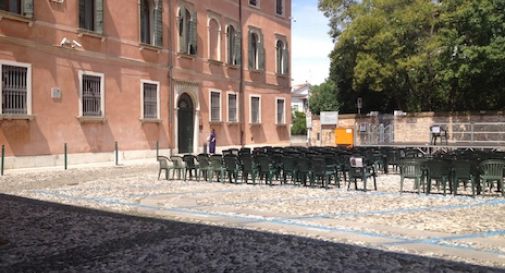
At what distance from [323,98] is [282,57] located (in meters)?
28.9

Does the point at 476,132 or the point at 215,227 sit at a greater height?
the point at 476,132

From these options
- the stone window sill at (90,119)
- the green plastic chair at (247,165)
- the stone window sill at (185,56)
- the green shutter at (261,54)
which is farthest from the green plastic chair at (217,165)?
the green shutter at (261,54)

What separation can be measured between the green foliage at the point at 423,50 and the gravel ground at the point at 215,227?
17.1 metres

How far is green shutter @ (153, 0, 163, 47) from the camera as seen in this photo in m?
26.6

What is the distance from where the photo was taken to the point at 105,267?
6301 mm

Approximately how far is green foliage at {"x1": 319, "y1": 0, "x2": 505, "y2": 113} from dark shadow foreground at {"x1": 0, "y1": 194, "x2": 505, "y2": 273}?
952 inches

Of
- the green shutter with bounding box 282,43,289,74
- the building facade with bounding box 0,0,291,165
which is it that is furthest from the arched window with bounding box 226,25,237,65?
the green shutter with bounding box 282,43,289,74

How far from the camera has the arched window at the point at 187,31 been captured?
1128 inches

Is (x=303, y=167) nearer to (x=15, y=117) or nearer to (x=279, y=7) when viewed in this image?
(x=15, y=117)

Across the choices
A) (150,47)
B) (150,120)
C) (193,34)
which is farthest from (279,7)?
(150,120)

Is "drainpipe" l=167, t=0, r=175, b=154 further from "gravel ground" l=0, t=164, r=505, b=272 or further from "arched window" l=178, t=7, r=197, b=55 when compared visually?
"gravel ground" l=0, t=164, r=505, b=272

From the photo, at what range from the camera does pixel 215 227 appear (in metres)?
8.87

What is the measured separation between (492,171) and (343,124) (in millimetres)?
26228

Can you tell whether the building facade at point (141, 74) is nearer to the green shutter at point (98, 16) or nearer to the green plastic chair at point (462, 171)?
the green shutter at point (98, 16)
